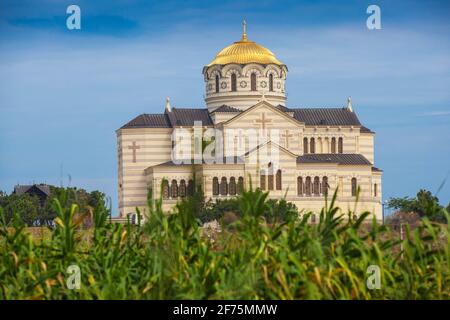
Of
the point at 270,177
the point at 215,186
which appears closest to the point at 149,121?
the point at 215,186

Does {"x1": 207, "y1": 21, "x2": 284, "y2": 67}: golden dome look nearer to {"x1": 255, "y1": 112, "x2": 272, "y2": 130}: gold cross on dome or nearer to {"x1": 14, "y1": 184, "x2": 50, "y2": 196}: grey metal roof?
{"x1": 255, "y1": 112, "x2": 272, "y2": 130}: gold cross on dome

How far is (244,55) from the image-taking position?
3834 inches

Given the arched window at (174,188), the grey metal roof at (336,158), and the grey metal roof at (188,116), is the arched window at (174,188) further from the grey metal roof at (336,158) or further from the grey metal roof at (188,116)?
the grey metal roof at (336,158)

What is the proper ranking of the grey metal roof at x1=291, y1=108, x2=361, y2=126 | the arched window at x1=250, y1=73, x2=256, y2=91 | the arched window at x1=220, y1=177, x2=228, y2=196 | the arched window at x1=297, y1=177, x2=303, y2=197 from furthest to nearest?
the grey metal roof at x1=291, y1=108, x2=361, y2=126, the arched window at x1=250, y1=73, x2=256, y2=91, the arched window at x1=297, y1=177, x2=303, y2=197, the arched window at x1=220, y1=177, x2=228, y2=196

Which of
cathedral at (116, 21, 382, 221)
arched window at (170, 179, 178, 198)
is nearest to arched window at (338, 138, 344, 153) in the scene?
cathedral at (116, 21, 382, 221)

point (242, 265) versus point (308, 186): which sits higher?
point (308, 186)

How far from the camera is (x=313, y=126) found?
3816 inches

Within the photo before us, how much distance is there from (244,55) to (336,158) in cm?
968

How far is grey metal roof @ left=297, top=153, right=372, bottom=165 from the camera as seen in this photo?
92500 millimetres

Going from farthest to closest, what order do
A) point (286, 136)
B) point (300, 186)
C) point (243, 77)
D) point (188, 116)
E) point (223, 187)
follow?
point (188, 116) < point (243, 77) < point (286, 136) < point (300, 186) < point (223, 187)

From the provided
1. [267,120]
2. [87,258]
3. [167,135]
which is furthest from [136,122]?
[87,258]

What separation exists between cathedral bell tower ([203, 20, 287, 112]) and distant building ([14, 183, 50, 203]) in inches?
735

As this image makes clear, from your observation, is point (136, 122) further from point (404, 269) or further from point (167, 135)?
point (404, 269)

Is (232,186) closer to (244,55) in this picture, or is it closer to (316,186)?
(316,186)
